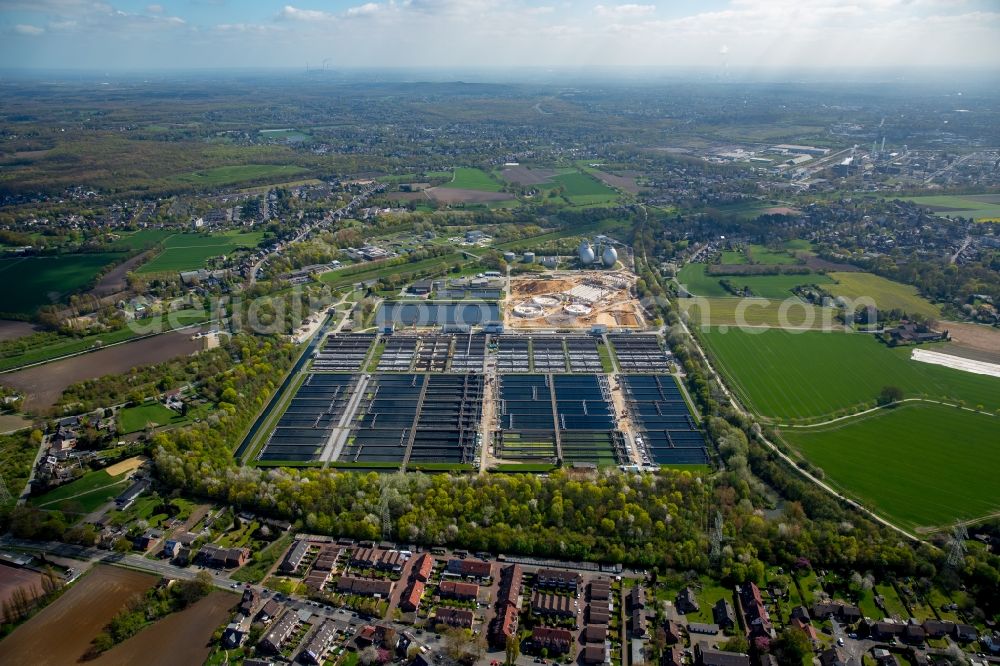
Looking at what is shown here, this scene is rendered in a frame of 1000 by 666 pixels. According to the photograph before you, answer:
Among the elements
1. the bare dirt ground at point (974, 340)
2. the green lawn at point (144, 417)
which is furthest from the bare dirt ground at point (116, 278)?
the bare dirt ground at point (974, 340)

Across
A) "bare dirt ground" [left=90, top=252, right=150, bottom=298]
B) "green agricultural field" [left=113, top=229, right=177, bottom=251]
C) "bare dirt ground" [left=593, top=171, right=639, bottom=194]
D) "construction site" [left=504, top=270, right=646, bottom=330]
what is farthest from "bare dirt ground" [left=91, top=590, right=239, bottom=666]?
"bare dirt ground" [left=593, top=171, right=639, bottom=194]

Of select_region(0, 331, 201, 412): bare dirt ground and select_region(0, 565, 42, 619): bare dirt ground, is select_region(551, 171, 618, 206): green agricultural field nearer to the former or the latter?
select_region(0, 331, 201, 412): bare dirt ground

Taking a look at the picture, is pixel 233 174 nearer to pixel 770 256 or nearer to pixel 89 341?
pixel 89 341

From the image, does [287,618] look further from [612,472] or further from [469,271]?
[469,271]

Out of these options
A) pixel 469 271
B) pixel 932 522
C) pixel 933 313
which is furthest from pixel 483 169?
pixel 932 522

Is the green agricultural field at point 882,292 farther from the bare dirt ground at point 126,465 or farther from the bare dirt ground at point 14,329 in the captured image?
the bare dirt ground at point 14,329
